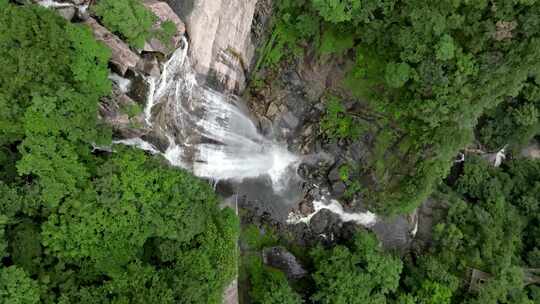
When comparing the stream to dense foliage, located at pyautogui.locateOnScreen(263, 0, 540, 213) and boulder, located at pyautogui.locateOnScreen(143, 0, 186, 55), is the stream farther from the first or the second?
dense foliage, located at pyautogui.locateOnScreen(263, 0, 540, 213)

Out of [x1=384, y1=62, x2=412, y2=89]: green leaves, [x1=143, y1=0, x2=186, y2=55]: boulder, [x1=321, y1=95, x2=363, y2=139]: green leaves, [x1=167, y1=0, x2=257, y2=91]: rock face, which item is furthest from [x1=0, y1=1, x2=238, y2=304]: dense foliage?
[x1=384, y1=62, x2=412, y2=89]: green leaves

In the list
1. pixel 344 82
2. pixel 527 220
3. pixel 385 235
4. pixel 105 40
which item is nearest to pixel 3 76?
pixel 105 40

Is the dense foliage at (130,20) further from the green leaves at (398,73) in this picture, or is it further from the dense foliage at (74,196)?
the green leaves at (398,73)

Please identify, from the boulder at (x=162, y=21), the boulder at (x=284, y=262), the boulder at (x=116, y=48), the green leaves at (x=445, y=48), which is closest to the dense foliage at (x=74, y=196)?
the boulder at (x=116, y=48)

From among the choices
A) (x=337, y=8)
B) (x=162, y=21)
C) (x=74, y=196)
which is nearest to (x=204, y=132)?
(x=162, y=21)

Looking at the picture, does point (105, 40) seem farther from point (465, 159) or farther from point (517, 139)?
point (517, 139)
